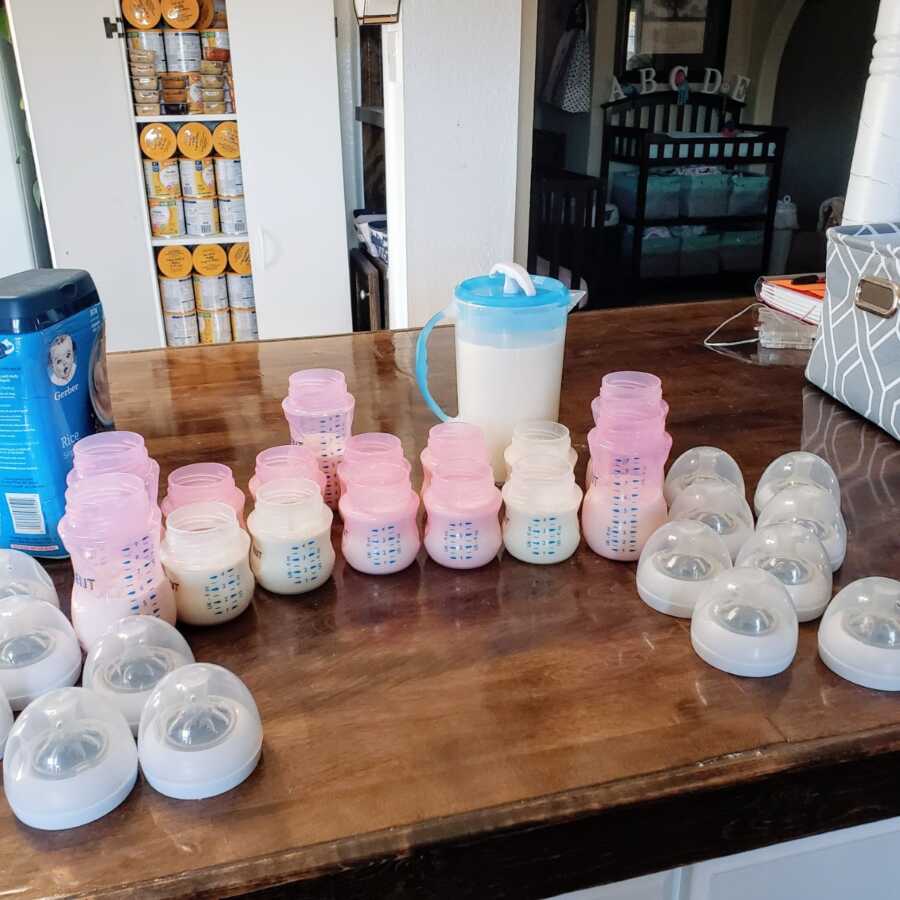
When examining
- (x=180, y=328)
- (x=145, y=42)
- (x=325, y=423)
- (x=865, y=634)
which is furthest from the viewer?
(x=180, y=328)

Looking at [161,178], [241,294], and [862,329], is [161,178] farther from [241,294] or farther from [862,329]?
[862,329]

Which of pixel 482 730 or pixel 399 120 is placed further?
pixel 399 120

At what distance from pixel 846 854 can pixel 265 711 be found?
406mm

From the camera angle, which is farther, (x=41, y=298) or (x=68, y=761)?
(x=41, y=298)

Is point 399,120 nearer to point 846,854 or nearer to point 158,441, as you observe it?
point 158,441

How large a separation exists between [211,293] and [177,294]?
0.10 meters

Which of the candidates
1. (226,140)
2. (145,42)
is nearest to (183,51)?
(145,42)

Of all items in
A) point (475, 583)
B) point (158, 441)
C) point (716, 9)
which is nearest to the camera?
point (475, 583)

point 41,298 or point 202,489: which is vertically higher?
point 41,298

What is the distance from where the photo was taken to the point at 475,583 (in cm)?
66

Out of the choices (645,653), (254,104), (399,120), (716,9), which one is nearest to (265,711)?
(645,653)

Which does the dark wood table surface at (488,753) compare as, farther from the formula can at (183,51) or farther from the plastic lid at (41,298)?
the formula can at (183,51)

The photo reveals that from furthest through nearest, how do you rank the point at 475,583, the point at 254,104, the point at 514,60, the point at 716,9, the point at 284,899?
the point at 716,9, the point at 254,104, the point at 514,60, the point at 475,583, the point at 284,899

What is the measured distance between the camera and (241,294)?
2711 mm
